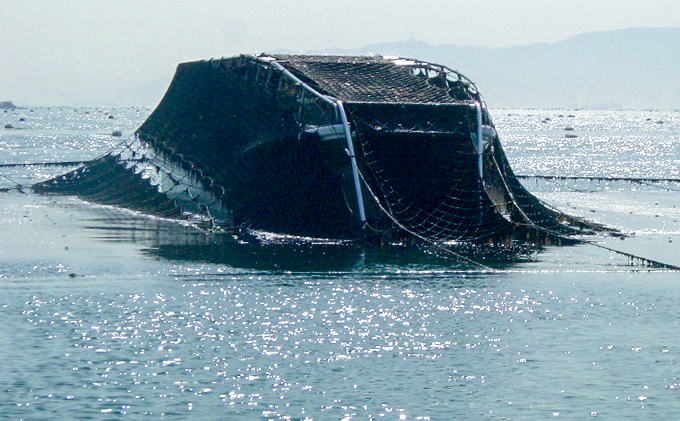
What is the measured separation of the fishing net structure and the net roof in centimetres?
9

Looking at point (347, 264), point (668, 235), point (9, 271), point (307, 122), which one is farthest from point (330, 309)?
point (668, 235)

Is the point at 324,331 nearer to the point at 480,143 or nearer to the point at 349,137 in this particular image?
the point at 349,137

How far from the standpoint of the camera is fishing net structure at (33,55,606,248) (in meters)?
65.4

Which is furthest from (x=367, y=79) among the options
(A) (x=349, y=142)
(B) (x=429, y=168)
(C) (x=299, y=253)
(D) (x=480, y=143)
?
(C) (x=299, y=253)

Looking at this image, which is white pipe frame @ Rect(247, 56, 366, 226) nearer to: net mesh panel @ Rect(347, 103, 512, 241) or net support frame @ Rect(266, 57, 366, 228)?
net support frame @ Rect(266, 57, 366, 228)

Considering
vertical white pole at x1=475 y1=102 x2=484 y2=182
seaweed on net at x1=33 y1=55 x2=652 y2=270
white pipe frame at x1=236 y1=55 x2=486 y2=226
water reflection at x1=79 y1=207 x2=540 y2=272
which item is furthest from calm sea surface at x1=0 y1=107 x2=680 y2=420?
vertical white pole at x1=475 y1=102 x2=484 y2=182

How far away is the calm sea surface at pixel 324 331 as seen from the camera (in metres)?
34.8

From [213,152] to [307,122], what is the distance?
16.5 metres

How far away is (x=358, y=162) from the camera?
66.4m

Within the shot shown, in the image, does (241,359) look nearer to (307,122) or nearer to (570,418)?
(570,418)

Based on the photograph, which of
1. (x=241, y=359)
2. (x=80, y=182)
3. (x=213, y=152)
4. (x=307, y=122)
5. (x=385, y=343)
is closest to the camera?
(x=241, y=359)

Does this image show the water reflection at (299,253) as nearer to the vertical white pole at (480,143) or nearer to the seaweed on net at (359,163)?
the seaweed on net at (359,163)

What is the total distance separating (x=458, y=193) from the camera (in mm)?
66812

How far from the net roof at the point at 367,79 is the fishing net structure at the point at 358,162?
0.30 feet
